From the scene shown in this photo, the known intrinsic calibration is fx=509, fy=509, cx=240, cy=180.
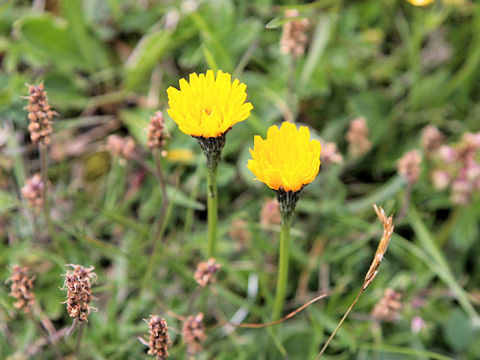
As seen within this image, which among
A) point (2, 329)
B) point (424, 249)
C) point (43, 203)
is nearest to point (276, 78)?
point (424, 249)

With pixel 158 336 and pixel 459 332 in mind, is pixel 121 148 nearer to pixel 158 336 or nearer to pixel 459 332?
pixel 158 336

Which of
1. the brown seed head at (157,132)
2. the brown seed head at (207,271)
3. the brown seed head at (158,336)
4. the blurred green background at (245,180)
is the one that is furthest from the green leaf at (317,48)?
the brown seed head at (158,336)

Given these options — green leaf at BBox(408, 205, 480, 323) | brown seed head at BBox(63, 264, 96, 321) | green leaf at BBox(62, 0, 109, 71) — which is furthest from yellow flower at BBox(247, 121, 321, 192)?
green leaf at BBox(62, 0, 109, 71)

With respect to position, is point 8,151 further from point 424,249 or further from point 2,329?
point 424,249

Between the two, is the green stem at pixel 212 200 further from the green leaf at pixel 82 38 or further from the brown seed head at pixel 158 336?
the green leaf at pixel 82 38

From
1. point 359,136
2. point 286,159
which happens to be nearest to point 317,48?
point 359,136

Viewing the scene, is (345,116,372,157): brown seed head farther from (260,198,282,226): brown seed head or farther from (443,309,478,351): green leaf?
(443,309,478,351): green leaf
